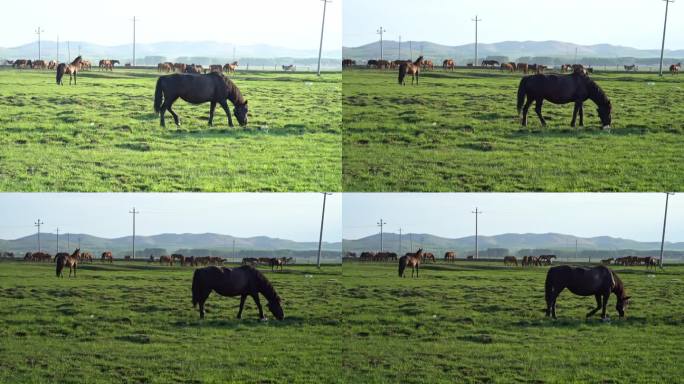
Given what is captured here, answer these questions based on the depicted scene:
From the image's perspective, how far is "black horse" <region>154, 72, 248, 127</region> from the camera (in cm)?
1953

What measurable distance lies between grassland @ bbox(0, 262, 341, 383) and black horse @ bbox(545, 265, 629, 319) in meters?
4.99

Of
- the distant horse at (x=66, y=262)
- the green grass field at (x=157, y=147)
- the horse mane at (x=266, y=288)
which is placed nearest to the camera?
the green grass field at (x=157, y=147)

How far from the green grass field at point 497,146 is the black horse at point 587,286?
78.6 inches

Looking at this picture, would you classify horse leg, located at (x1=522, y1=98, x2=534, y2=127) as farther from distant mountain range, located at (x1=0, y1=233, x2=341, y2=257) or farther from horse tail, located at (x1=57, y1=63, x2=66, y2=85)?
horse tail, located at (x1=57, y1=63, x2=66, y2=85)

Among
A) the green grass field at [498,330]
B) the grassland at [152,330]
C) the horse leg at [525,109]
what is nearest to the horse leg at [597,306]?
the green grass field at [498,330]

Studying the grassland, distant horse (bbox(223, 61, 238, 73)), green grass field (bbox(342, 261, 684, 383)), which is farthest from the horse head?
distant horse (bbox(223, 61, 238, 73))

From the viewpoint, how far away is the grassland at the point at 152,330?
52.5 feet

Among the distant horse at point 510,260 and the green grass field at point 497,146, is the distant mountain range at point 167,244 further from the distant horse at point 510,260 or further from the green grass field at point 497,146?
the distant horse at point 510,260

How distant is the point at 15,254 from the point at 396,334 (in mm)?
11132

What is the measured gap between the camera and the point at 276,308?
1844 centimetres

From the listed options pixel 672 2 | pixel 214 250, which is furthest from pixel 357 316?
pixel 672 2

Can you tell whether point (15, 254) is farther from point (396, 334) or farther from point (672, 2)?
point (672, 2)

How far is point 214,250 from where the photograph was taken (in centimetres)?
2059

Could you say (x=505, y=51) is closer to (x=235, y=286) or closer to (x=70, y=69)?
(x=235, y=286)
